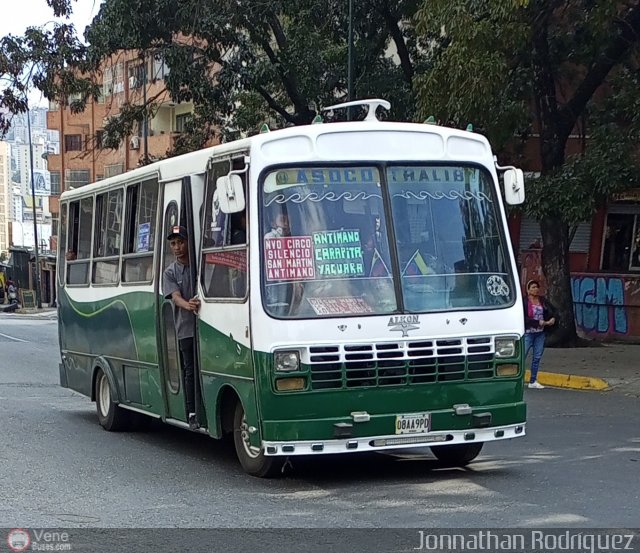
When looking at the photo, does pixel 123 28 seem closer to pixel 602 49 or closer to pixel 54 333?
pixel 602 49

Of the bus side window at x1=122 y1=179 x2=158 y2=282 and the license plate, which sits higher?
the bus side window at x1=122 y1=179 x2=158 y2=282

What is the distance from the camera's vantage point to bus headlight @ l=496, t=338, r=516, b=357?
835cm

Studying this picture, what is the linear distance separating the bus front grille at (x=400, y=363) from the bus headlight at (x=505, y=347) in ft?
0.24

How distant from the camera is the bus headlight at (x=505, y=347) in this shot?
27.4 feet

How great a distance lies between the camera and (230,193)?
26.6 feet

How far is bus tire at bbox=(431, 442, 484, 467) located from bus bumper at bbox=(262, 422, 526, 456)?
0.58 meters

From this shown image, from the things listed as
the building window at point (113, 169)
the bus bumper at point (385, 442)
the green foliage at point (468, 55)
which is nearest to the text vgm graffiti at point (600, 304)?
the green foliage at point (468, 55)

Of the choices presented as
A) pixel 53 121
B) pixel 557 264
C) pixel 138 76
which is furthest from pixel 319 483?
pixel 53 121

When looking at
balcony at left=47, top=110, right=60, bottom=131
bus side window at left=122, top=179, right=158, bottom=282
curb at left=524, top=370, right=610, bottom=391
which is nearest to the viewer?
bus side window at left=122, top=179, right=158, bottom=282

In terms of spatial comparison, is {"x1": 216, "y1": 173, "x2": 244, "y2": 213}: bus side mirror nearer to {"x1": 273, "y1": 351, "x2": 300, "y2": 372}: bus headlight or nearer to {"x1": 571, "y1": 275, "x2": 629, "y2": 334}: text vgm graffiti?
{"x1": 273, "y1": 351, "x2": 300, "y2": 372}: bus headlight

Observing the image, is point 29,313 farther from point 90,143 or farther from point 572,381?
point 572,381

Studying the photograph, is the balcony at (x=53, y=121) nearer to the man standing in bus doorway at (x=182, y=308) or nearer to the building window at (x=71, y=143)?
the building window at (x=71, y=143)

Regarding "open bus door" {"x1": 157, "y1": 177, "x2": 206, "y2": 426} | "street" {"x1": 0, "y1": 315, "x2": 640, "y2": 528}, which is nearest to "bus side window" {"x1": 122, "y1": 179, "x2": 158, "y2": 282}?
"open bus door" {"x1": 157, "y1": 177, "x2": 206, "y2": 426}

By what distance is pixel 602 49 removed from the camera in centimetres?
1881
